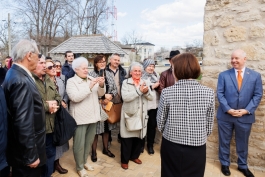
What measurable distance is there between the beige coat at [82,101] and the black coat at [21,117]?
1013 mm

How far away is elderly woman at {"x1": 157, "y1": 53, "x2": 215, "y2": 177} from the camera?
2027 millimetres

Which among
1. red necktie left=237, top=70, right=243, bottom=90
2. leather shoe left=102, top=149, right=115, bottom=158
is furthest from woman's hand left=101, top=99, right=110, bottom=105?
red necktie left=237, top=70, right=243, bottom=90

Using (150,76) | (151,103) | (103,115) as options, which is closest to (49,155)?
(103,115)

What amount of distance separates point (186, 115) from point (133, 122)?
1.49 m

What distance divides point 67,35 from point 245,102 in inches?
1002

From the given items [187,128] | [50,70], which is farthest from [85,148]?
[187,128]

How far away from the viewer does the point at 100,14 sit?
94.8 feet

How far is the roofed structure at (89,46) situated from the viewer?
531 inches

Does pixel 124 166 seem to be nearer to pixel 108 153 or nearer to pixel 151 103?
pixel 108 153

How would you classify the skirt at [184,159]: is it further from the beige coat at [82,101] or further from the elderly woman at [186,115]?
the beige coat at [82,101]

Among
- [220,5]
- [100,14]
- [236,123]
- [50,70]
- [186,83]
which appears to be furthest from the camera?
[100,14]

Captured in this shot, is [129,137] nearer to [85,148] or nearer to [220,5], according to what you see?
[85,148]

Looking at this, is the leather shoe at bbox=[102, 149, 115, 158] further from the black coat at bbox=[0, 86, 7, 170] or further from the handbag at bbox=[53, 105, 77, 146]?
the black coat at bbox=[0, 86, 7, 170]

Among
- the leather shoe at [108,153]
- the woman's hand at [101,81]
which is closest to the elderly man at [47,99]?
the woman's hand at [101,81]
